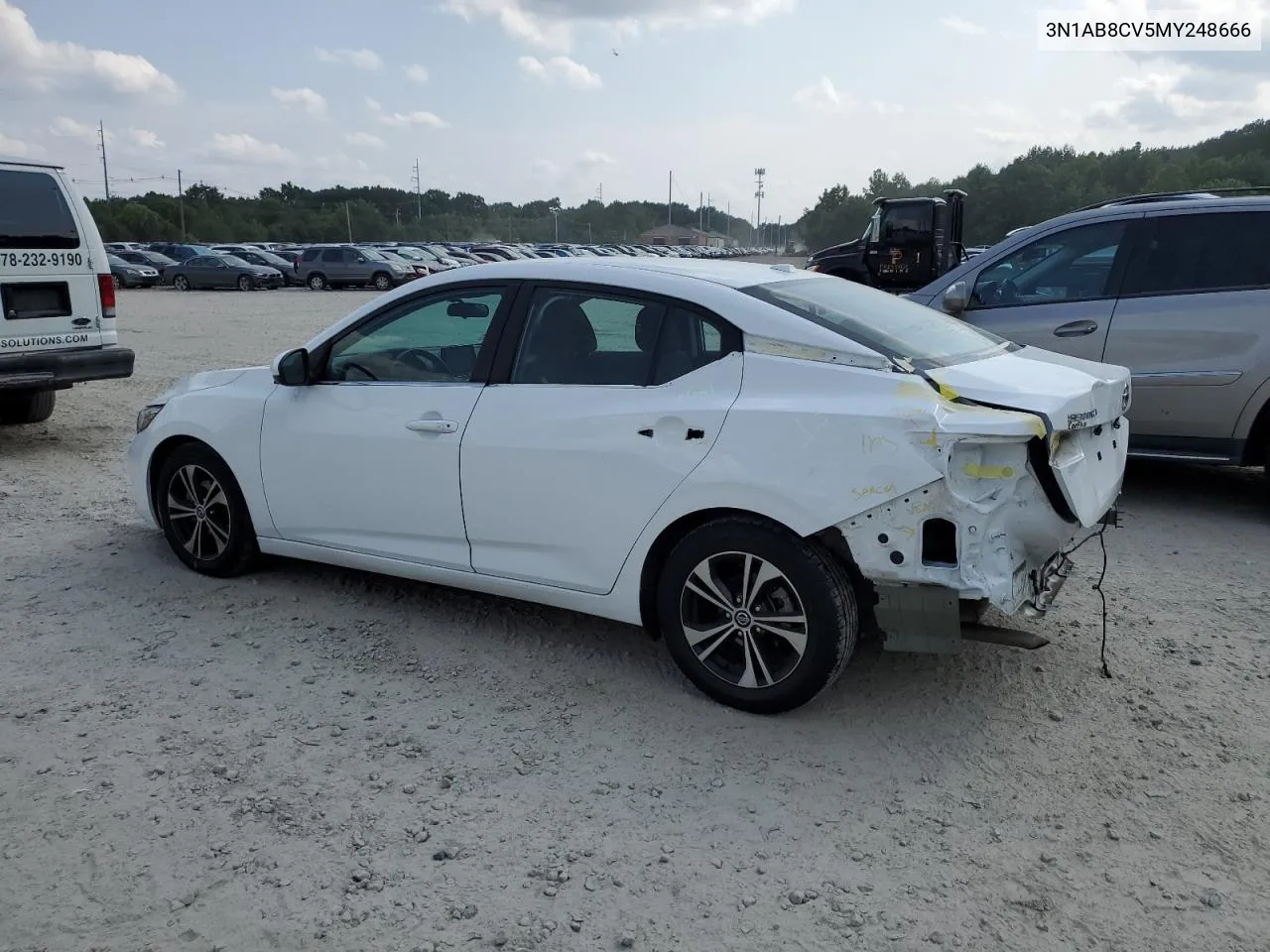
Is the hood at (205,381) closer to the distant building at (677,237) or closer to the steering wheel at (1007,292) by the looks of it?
the steering wheel at (1007,292)

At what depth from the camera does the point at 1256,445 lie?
6.18 m

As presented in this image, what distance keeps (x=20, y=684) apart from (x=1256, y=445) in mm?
6501

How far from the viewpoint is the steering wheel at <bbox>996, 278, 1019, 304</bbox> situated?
6.96 meters

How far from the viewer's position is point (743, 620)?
3674mm

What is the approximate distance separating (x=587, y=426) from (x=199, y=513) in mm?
2368

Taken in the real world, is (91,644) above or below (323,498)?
below

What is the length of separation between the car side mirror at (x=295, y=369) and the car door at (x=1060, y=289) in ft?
14.7

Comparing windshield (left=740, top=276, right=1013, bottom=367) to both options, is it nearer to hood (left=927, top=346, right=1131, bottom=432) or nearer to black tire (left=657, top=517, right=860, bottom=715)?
hood (left=927, top=346, right=1131, bottom=432)

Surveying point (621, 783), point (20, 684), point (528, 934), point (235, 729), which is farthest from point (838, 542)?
point (20, 684)

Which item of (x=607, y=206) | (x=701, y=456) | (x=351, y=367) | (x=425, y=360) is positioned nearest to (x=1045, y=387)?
(x=701, y=456)

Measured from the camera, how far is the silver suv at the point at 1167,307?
6.11m

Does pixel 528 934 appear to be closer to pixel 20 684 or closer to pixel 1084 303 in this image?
pixel 20 684

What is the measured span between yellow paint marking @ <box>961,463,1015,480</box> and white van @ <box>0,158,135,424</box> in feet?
23.3

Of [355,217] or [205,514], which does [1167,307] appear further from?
[355,217]
